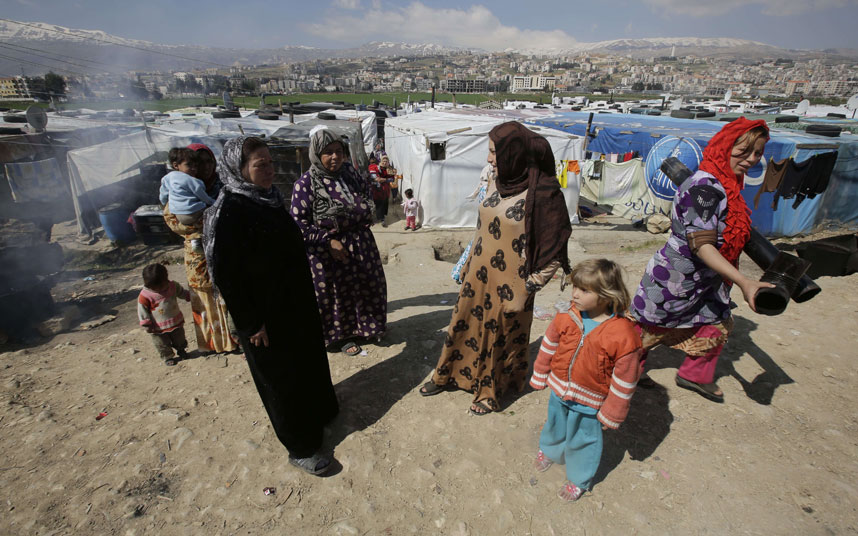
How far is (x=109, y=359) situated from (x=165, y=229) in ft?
19.4

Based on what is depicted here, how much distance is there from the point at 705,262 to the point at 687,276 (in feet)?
0.74

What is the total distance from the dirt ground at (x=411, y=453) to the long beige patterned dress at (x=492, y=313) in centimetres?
20

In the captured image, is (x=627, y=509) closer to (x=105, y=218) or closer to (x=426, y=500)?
(x=426, y=500)

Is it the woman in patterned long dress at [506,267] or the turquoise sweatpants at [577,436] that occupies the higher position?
the woman in patterned long dress at [506,267]

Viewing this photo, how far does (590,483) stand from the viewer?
2.06m

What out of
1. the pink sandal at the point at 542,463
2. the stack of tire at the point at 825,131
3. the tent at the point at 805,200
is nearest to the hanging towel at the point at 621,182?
the tent at the point at 805,200

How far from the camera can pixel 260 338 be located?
1.94 meters

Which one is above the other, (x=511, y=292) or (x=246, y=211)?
(x=246, y=211)

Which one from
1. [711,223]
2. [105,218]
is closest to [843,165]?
[711,223]

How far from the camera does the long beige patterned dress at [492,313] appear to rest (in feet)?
7.20

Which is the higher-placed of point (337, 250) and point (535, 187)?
point (535, 187)

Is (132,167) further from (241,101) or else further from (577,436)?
(241,101)

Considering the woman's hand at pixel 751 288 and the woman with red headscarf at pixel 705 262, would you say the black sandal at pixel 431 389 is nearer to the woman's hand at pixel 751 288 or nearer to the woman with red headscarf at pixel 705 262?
the woman with red headscarf at pixel 705 262

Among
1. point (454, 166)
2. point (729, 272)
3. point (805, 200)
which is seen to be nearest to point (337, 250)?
point (729, 272)
